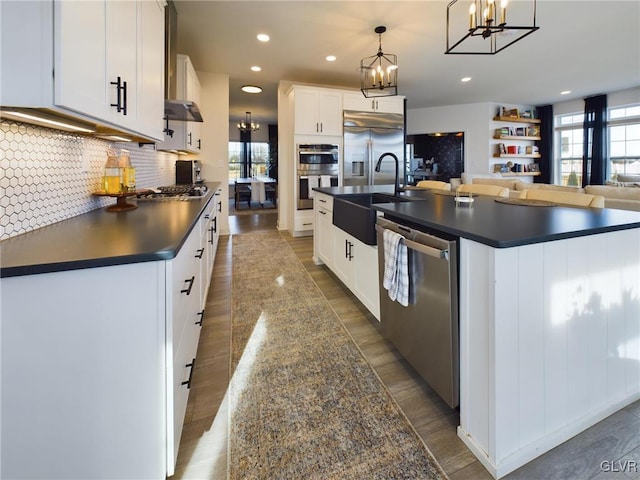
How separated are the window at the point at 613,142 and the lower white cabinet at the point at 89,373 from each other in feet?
28.7

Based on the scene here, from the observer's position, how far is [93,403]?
96cm

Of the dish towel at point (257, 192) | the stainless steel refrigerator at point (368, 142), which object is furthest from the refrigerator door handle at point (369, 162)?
the dish towel at point (257, 192)

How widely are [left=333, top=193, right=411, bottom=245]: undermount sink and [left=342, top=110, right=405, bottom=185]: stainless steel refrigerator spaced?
8.77 ft

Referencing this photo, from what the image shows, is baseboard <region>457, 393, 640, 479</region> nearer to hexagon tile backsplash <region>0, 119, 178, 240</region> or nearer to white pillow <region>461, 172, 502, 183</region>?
hexagon tile backsplash <region>0, 119, 178, 240</region>

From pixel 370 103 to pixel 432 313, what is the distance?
4955mm

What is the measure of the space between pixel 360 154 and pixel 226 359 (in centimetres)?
451

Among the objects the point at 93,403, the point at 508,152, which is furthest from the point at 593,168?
the point at 93,403

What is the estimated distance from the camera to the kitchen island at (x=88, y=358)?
0.87 metres

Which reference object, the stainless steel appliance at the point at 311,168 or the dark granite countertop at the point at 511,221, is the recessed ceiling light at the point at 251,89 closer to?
the stainless steel appliance at the point at 311,168

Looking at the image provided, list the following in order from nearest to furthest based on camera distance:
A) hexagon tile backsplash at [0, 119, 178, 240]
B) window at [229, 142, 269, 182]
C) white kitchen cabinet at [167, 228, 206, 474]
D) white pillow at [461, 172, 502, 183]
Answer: white kitchen cabinet at [167, 228, 206, 474]
hexagon tile backsplash at [0, 119, 178, 240]
white pillow at [461, 172, 502, 183]
window at [229, 142, 269, 182]

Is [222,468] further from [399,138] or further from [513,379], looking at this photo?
[399,138]

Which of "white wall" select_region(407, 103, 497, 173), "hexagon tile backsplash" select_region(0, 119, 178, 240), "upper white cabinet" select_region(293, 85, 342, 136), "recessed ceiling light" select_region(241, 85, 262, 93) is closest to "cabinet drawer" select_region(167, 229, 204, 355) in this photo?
"hexagon tile backsplash" select_region(0, 119, 178, 240)

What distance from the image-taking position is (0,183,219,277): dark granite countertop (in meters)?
0.89

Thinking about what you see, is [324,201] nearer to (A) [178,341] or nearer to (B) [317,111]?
(A) [178,341]
